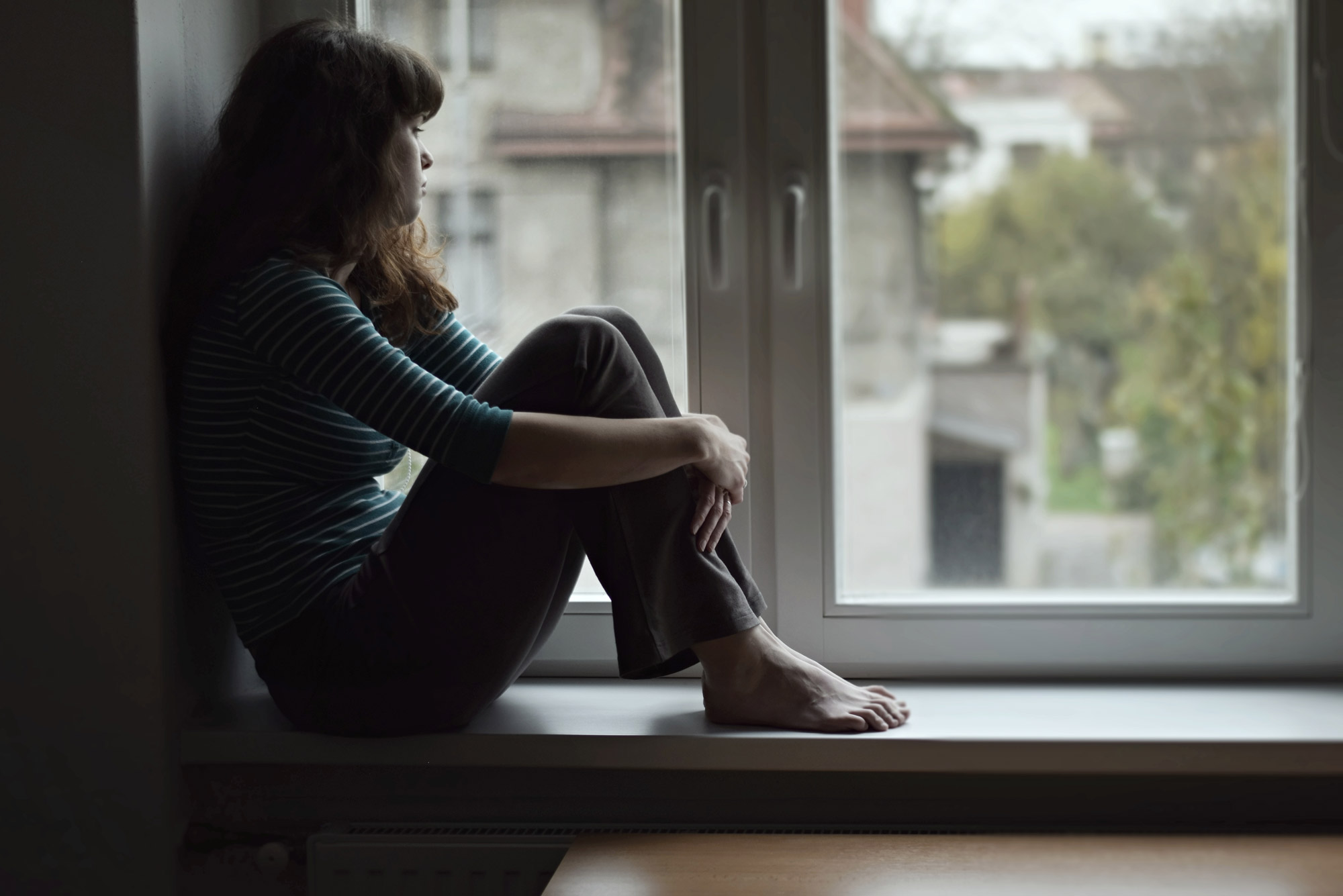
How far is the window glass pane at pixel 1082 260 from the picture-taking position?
4.62ft

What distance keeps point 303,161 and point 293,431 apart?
285 millimetres

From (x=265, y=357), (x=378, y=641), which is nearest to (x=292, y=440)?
(x=265, y=357)

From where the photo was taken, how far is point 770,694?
1212 mm

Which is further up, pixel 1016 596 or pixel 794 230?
pixel 794 230

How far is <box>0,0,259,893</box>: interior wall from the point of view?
3.85 ft

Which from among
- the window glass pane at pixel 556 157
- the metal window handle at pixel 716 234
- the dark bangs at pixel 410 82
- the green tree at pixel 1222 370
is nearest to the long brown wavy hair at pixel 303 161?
the dark bangs at pixel 410 82

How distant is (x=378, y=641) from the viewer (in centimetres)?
115

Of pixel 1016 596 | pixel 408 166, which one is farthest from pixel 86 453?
pixel 1016 596

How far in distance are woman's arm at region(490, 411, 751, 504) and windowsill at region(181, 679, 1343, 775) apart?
0.96 feet

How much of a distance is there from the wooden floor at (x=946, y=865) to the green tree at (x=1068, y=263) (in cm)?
65

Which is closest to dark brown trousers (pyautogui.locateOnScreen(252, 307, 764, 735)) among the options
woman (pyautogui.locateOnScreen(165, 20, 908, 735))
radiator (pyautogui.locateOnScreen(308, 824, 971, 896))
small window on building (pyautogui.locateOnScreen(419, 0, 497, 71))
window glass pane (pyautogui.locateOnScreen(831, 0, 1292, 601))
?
woman (pyautogui.locateOnScreen(165, 20, 908, 735))

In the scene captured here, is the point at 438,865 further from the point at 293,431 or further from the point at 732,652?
the point at 293,431

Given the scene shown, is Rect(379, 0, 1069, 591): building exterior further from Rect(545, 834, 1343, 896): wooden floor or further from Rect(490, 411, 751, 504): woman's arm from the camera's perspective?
Rect(545, 834, 1343, 896): wooden floor

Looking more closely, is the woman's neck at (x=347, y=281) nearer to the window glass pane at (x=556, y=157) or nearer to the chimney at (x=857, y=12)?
the window glass pane at (x=556, y=157)
